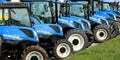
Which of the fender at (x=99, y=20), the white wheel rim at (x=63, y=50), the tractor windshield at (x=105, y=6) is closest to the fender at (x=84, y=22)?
the fender at (x=99, y=20)

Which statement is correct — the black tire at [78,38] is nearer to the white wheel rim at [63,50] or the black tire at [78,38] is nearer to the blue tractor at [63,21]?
the blue tractor at [63,21]

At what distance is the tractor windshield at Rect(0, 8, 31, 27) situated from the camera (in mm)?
12883

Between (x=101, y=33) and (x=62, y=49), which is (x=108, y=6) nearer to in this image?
(x=101, y=33)

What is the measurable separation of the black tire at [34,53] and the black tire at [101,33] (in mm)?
8828

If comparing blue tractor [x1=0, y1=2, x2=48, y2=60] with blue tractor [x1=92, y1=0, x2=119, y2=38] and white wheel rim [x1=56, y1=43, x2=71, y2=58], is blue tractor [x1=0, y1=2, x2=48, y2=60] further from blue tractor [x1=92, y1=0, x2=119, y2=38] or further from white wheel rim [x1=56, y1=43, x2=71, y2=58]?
blue tractor [x1=92, y1=0, x2=119, y2=38]

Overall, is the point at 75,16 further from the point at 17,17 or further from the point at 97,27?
the point at 17,17

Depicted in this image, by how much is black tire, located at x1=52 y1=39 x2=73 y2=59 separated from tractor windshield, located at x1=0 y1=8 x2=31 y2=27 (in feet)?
7.85

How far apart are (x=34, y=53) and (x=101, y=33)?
9.33 m

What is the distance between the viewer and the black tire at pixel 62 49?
15.3m

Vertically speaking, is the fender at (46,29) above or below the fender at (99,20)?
above

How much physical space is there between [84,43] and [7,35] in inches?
240

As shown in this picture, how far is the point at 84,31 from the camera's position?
19062mm

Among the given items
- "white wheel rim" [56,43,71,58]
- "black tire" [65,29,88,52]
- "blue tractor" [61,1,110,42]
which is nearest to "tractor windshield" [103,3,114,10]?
"blue tractor" [61,1,110,42]

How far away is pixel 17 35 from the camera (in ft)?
→ 42.5
